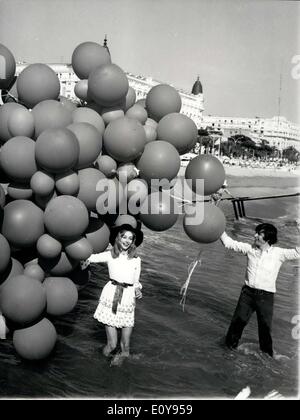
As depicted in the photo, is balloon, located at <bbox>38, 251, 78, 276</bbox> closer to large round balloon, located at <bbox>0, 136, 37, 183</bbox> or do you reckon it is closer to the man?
large round balloon, located at <bbox>0, 136, 37, 183</bbox>

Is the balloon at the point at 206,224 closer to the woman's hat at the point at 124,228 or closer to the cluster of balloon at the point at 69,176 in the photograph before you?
the cluster of balloon at the point at 69,176

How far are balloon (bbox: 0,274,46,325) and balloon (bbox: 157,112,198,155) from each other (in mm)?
1847

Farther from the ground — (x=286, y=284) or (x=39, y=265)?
(x=39, y=265)

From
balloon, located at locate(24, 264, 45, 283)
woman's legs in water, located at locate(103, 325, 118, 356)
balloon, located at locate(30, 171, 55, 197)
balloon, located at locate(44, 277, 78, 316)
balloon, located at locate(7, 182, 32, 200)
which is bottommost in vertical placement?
woman's legs in water, located at locate(103, 325, 118, 356)

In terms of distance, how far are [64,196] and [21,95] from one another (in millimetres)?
1097

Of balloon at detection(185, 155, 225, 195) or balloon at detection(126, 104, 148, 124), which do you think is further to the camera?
balloon at detection(126, 104, 148, 124)

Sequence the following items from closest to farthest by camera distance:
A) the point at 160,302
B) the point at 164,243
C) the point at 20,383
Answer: the point at 20,383, the point at 160,302, the point at 164,243

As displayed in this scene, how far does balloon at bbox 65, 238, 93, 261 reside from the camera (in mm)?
4016

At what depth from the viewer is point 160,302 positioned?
6852 mm

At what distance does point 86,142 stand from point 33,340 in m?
1.74

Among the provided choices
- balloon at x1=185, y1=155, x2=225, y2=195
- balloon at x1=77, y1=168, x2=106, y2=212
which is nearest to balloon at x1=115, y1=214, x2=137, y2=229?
balloon at x1=77, y1=168, x2=106, y2=212

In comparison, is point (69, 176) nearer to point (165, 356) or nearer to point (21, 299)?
point (21, 299)
